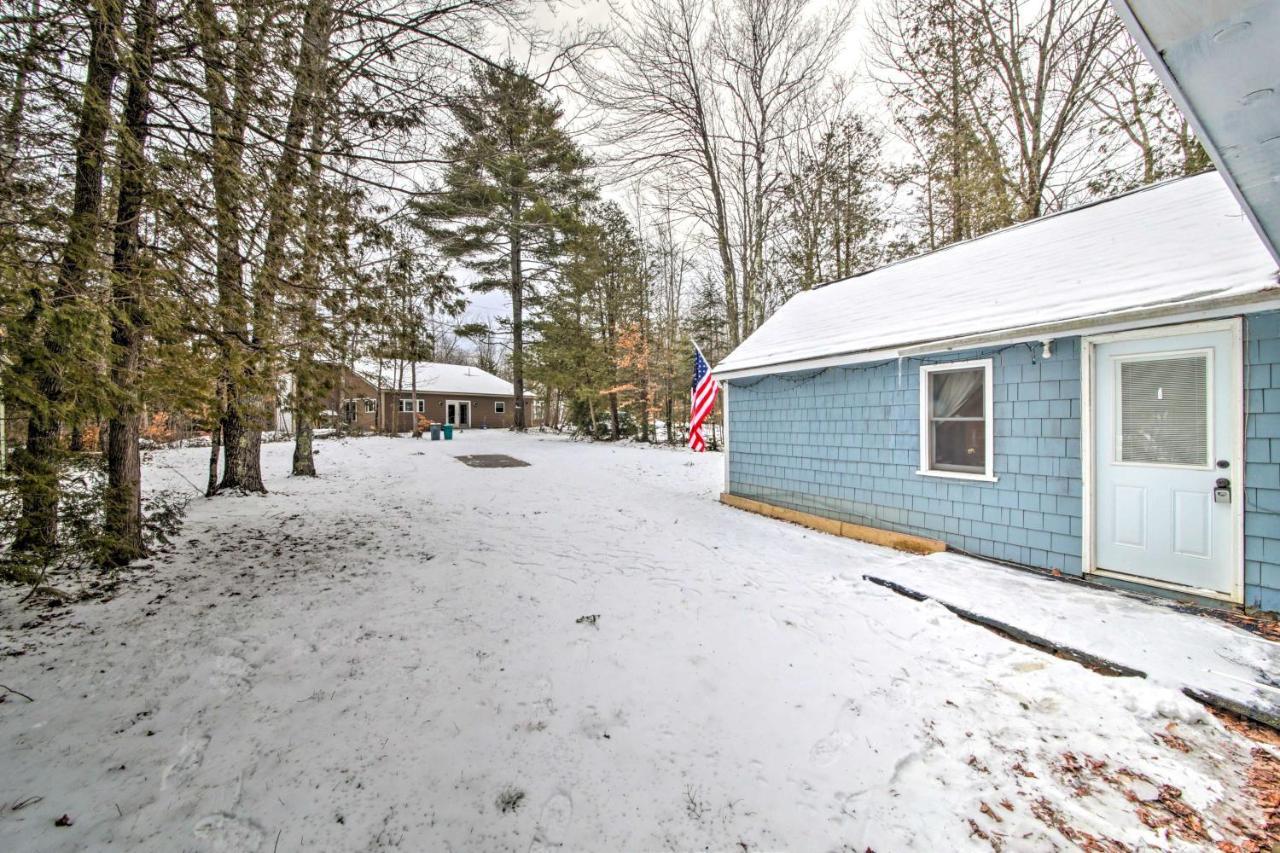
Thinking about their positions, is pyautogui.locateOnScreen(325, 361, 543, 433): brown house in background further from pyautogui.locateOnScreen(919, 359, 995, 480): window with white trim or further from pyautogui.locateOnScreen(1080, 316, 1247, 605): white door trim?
pyautogui.locateOnScreen(1080, 316, 1247, 605): white door trim

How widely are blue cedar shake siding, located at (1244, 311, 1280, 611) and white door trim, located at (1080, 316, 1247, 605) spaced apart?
0.03 metres

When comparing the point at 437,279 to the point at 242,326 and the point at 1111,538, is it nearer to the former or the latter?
the point at 242,326

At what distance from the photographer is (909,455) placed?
558 cm

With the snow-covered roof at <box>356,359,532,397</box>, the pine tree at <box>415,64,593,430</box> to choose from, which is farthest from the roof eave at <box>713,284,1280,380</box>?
the snow-covered roof at <box>356,359,532,397</box>

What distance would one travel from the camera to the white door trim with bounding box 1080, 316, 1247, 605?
11.4ft

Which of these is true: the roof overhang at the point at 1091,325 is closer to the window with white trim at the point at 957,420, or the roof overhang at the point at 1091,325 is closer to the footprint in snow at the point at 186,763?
the window with white trim at the point at 957,420

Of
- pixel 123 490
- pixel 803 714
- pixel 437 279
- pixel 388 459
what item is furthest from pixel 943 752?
pixel 388 459

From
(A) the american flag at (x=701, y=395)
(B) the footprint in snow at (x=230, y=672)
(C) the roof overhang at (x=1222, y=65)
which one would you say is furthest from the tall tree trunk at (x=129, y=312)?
(A) the american flag at (x=701, y=395)

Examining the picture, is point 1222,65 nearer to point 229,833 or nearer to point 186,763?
point 229,833

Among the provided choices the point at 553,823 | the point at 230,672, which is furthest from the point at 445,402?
the point at 553,823

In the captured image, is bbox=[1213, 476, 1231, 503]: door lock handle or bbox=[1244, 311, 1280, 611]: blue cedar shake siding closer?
bbox=[1244, 311, 1280, 611]: blue cedar shake siding

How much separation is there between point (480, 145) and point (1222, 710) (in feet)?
21.0

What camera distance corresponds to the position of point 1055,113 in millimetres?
10898

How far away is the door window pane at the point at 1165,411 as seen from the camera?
370cm
